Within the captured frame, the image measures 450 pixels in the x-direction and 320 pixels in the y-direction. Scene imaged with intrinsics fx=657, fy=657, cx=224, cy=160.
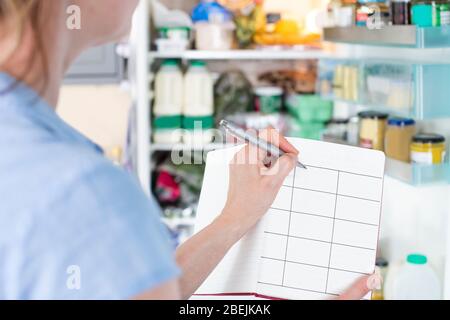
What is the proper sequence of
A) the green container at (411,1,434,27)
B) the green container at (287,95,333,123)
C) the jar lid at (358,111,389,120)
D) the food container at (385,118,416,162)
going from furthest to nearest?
the green container at (287,95,333,123) < the jar lid at (358,111,389,120) < the food container at (385,118,416,162) < the green container at (411,1,434,27)

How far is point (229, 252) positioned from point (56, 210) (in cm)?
46

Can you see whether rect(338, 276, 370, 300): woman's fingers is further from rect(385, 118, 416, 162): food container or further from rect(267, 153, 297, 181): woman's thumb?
rect(385, 118, 416, 162): food container

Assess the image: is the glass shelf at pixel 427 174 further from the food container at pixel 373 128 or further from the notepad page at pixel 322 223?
the notepad page at pixel 322 223

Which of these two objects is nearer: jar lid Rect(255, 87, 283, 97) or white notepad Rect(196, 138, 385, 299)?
white notepad Rect(196, 138, 385, 299)

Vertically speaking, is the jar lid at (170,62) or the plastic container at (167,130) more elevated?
the jar lid at (170,62)

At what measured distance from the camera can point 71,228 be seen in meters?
0.41

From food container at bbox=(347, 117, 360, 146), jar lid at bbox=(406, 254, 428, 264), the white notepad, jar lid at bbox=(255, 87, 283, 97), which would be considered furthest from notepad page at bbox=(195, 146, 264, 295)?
jar lid at bbox=(255, 87, 283, 97)

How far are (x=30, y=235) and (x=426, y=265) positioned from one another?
947 mm

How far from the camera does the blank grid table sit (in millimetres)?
793

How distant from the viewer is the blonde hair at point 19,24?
0.45m

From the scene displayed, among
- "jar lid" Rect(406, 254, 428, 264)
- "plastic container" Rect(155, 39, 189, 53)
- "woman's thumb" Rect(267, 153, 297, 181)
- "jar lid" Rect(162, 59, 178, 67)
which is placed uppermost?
"plastic container" Rect(155, 39, 189, 53)

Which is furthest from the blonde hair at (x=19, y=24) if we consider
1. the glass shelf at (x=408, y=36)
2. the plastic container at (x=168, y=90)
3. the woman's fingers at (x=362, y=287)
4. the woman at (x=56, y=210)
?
the plastic container at (x=168, y=90)

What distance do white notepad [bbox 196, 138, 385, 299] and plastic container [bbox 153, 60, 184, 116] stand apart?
1.56 m

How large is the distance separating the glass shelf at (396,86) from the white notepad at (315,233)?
45cm
